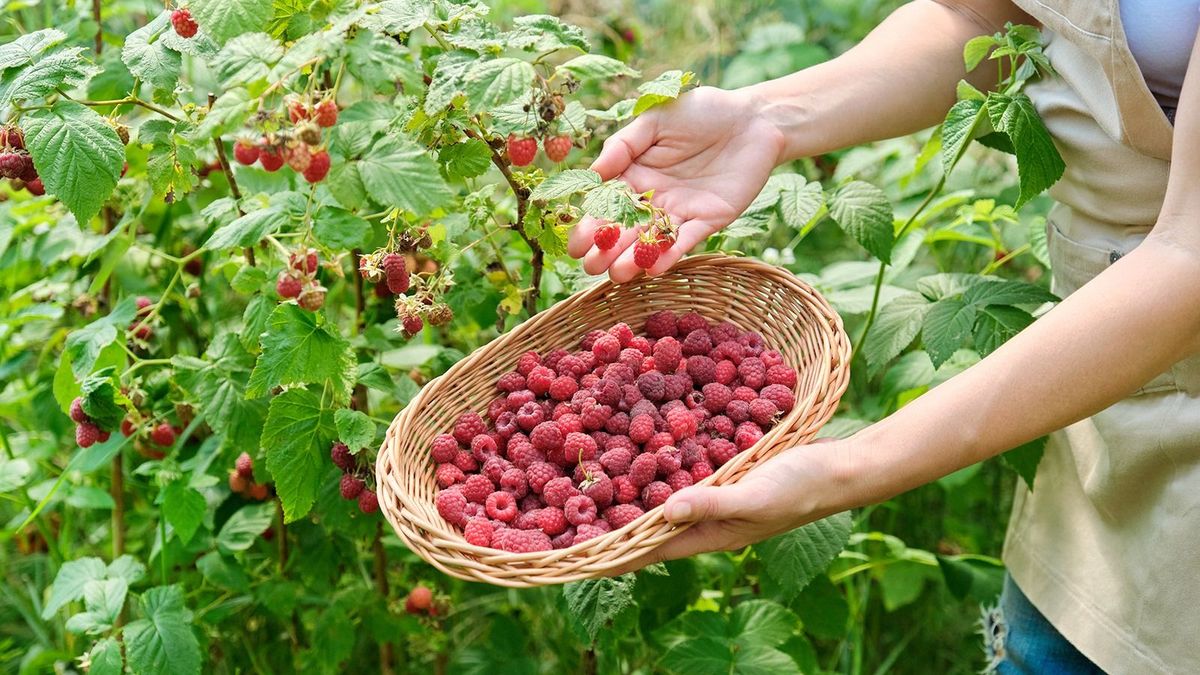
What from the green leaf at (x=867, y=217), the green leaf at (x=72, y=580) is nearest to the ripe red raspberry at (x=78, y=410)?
the green leaf at (x=72, y=580)

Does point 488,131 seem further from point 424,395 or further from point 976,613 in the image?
point 976,613

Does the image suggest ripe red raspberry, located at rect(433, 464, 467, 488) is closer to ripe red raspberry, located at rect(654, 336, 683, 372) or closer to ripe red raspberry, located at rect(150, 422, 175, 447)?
ripe red raspberry, located at rect(654, 336, 683, 372)

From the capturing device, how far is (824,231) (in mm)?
2830

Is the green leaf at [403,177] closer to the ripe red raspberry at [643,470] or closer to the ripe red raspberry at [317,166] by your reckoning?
the ripe red raspberry at [317,166]

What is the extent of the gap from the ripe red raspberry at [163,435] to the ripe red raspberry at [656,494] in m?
0.71

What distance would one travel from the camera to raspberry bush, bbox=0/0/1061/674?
1.21 m

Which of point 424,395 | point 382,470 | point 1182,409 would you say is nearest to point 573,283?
point 424,395

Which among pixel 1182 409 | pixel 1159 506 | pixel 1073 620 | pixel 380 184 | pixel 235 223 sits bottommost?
pixel 1073 620

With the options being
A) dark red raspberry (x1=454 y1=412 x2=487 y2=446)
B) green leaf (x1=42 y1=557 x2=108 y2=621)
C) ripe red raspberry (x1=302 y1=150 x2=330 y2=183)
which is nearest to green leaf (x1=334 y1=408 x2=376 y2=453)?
dark red raspberry (x1=454 y1=412 x2=487 y2=446)

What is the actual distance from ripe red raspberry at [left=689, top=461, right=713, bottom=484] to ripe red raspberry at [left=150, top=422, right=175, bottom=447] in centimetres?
75

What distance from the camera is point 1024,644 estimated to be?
155 cm

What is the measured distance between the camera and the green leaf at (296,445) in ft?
4.34

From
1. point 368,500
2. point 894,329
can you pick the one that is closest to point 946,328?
point 894,329

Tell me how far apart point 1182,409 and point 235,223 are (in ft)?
3.62
